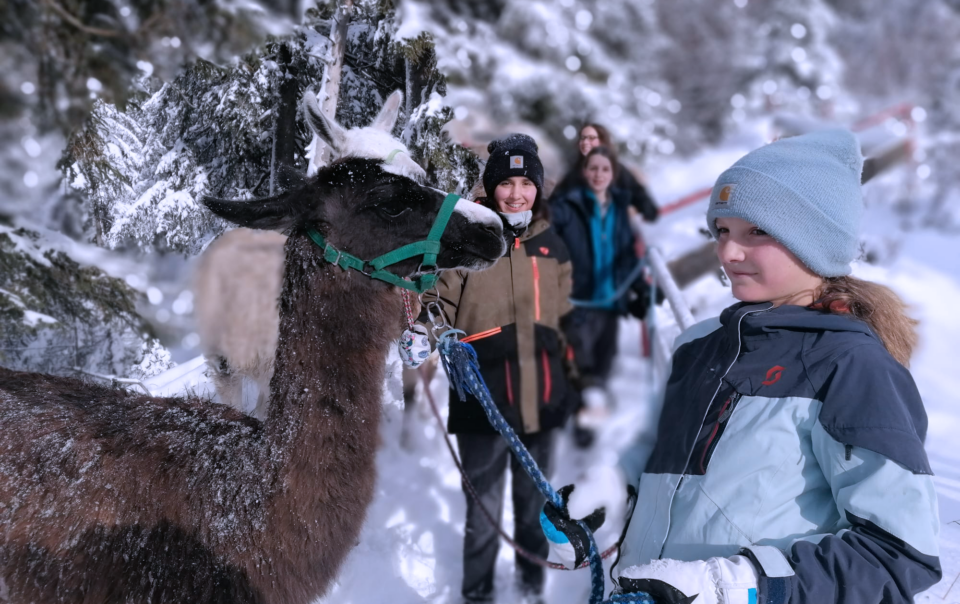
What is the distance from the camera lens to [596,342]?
16.0 feet

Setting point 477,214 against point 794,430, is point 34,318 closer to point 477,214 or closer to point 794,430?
point 477,214

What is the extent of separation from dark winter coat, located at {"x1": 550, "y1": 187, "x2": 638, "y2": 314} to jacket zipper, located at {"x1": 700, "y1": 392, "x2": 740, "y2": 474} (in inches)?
96.2

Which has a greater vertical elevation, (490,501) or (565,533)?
(565,533)

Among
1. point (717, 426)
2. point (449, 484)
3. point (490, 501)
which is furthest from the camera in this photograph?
point (449, 484)

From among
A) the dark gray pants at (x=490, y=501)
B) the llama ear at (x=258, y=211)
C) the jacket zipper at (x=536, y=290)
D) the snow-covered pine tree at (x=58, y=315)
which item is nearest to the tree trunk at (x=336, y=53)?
the llama ear at (x=258, y=211)

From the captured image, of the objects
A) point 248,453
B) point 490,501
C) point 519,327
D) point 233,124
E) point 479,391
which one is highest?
point 233,124

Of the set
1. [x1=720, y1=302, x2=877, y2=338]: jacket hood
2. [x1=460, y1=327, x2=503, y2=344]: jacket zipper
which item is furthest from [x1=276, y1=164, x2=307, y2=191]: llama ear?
[x1=720, y1=302, x2=877, y2=338]: jacket hood

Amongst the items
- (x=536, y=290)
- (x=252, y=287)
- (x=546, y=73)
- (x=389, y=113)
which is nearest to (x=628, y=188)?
(x=536, y=290)

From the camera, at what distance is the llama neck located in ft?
6.37

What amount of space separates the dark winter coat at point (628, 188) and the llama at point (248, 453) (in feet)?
7.42

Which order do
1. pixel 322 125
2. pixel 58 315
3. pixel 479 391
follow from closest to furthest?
pixel 322 125 < pixel 479 391 < pixel 58 315

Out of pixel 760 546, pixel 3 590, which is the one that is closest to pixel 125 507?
pixel 3 590

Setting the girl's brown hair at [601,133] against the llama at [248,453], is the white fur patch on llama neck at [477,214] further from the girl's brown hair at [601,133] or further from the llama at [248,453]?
the girl's brown hair at [601,133]

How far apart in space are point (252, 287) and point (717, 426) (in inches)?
192
